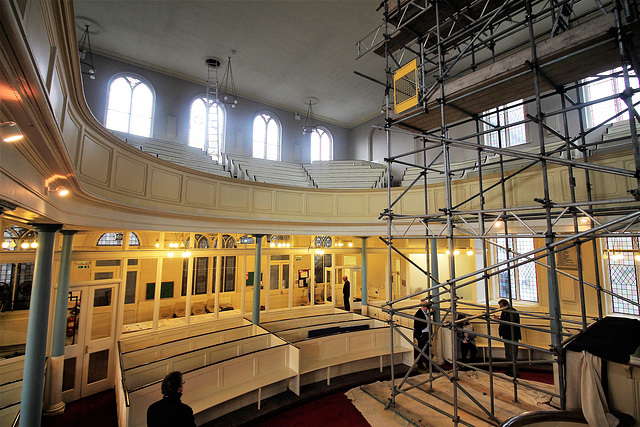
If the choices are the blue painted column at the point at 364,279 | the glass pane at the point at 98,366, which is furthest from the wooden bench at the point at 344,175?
the glass pane at the point at 98,366

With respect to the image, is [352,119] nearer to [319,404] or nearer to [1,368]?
[319,404]

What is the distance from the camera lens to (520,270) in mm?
11344

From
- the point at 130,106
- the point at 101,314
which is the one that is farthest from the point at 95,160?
the point at 130,106

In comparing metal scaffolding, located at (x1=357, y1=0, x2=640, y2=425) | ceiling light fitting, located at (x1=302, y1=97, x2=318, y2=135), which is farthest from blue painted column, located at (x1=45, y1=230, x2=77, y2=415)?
ceiling light fitting, located at (x1=302, y1=97, x2=318, y2=135)

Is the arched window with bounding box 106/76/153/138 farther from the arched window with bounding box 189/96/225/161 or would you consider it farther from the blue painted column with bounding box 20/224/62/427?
the blue painted column with bounding box 20/224/62/427

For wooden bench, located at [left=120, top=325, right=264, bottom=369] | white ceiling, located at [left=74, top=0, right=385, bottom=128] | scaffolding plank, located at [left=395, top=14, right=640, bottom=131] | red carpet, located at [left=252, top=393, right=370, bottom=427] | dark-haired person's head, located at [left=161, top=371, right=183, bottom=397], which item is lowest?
red carpet, located at [left=252, top=393, right=370, bottom=427]

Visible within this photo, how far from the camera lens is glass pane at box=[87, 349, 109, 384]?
6.93 m

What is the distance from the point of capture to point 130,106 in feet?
38.3

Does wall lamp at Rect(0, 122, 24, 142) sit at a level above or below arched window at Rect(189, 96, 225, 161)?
below

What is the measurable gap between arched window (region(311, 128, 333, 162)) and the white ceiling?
296cm

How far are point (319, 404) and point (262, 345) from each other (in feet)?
6.25

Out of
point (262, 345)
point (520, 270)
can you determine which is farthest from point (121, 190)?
point (520, 270)

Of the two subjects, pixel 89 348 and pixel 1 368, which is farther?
pixel 89 348

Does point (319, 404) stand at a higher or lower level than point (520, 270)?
lower
